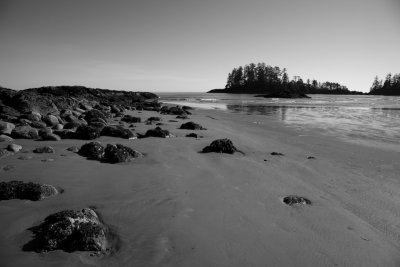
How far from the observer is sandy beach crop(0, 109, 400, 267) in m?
2.68

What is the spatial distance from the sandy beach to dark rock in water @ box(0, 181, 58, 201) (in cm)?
11

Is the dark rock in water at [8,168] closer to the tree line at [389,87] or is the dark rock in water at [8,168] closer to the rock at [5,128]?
the rock at [5,128]

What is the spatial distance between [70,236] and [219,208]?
1.74 meters

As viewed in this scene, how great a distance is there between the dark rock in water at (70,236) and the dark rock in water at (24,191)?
91 centimetres

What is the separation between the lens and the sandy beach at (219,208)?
2682mm

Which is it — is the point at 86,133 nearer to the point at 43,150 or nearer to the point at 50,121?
the point at 43,150

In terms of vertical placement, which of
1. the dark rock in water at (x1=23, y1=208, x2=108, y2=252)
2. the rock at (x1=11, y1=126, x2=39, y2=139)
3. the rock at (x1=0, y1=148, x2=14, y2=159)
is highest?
the rock at (x1=11, y1=126, x2=39, y2=139)

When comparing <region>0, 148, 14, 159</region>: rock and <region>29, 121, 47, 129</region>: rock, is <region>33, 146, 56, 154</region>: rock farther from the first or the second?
<region>29, 121, 47, 129</region>: rock

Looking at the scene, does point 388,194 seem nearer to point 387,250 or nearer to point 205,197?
point 387,250

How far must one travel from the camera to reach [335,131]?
35.8 ft

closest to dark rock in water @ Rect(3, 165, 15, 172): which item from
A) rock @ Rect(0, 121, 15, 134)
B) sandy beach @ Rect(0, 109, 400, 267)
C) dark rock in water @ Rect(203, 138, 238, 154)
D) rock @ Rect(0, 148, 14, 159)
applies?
sandy beach @ Rect(0, 109, 400, 267)

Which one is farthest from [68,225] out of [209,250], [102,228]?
[209,250]

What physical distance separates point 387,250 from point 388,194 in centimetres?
184

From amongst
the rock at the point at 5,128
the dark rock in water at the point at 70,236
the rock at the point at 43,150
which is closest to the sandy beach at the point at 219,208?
the dark rock in water at the point at 70,236
